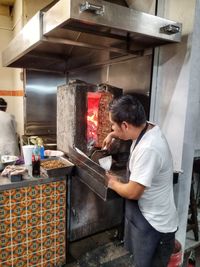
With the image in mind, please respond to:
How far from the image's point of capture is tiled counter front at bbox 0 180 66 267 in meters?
1.65

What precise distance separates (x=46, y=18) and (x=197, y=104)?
1.36 meters

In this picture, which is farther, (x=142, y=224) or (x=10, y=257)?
(x=10, y=257)

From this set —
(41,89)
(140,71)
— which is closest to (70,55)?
(41,89)

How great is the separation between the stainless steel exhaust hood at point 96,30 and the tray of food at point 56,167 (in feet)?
3.37

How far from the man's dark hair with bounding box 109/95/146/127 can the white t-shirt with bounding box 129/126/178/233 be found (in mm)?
101

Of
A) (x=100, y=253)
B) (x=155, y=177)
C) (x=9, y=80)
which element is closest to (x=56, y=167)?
(x=155, y=177)

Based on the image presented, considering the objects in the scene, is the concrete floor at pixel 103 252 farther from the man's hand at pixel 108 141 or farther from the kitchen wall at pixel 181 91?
the man's hand at pixel 108 141

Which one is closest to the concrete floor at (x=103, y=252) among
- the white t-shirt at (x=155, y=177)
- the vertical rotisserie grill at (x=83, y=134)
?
the vertical rotisserie grill at (x=83, y=134)

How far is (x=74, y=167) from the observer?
1.87 metres

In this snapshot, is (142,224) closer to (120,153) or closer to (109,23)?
(120,153)

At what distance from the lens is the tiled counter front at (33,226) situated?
64.9 inches

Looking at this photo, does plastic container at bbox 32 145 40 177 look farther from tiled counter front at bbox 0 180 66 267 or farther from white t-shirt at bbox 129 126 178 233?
white t-shirt at bbox 129 126 178 233

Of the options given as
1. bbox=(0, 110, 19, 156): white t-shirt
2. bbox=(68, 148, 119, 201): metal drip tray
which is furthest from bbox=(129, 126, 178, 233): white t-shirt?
bbox=(0, 110, 19, 156): white t-shirt

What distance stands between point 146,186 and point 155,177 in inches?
4.9
